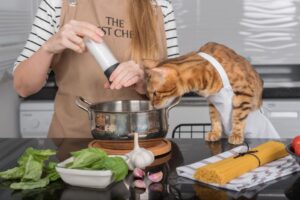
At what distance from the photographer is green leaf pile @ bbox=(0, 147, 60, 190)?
34.6 inches

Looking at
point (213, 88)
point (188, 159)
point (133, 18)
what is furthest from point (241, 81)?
point (133, 18)

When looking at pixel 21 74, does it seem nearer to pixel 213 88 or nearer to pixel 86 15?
pixel 86 15

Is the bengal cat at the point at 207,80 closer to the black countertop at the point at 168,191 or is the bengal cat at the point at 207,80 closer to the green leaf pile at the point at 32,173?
the black countertop at the point at 168,191

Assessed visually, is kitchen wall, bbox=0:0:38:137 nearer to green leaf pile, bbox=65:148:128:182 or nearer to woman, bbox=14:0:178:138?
woman, bbox=14:0:178:138

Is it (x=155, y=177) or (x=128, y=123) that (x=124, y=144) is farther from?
(x=155, y=177)

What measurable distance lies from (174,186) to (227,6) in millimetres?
1973

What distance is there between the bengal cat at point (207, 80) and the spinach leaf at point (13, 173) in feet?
1.25

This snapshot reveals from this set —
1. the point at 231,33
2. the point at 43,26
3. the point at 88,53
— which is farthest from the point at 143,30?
the point at 231,33

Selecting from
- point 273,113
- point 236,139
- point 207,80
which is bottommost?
point 273,113

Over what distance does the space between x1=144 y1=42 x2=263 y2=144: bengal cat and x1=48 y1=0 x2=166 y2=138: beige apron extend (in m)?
0.31

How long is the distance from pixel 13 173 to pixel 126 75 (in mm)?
374

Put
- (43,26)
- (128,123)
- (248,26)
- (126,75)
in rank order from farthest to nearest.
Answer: (248,26), (43,26), (126,75), (128,123)

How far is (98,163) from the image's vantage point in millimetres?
867

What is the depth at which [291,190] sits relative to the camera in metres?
0.86
